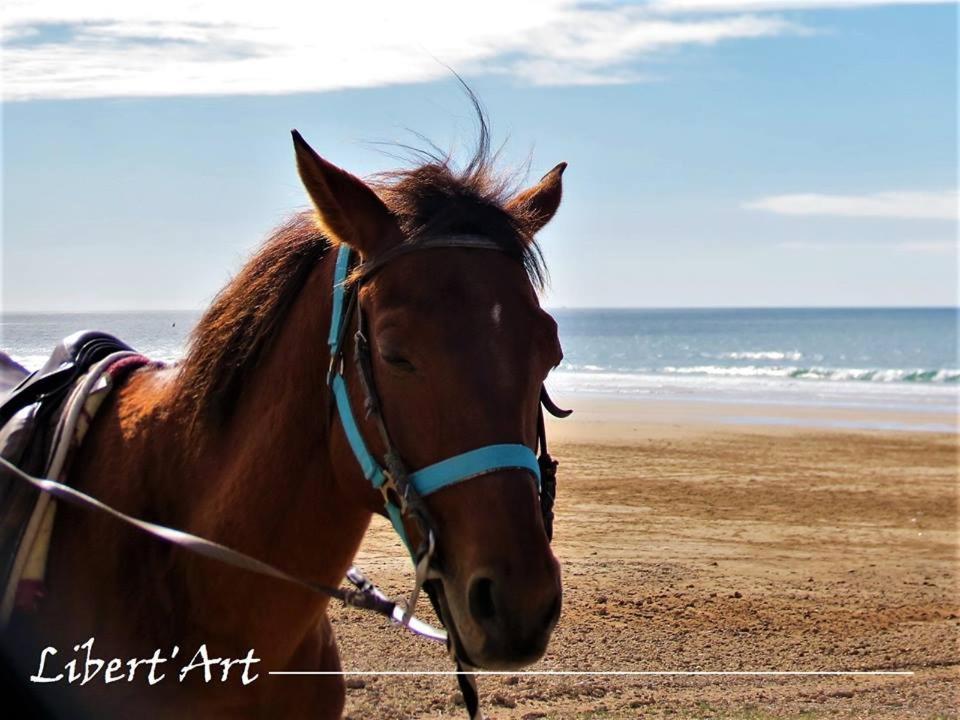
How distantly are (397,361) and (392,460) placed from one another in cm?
21

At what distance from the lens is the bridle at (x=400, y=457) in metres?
2.36

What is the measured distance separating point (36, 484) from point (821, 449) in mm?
15630

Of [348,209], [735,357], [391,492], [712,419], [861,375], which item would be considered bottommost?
[735,357]

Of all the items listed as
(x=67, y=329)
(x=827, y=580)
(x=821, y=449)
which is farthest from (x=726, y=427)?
(x=67, y=329)

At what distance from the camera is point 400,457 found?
2.46 meters

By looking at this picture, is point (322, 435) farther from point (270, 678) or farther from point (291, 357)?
point (270, 678)

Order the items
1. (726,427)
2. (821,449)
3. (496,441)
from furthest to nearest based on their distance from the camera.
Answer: (726,427), (821,449), (496,441)

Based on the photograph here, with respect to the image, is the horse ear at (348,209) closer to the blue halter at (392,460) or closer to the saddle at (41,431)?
the blue halter at (392,460)

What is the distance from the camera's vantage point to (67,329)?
4.44 meters

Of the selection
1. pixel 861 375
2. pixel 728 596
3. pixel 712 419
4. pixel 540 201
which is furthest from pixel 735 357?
pixel 540 201

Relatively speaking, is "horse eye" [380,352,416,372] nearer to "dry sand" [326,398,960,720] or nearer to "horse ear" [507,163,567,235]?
"horse ear" [507,163,567,235]

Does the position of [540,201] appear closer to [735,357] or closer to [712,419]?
[712,419]

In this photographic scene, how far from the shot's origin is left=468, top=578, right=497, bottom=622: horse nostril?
2.27m

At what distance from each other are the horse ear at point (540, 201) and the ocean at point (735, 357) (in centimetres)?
103
